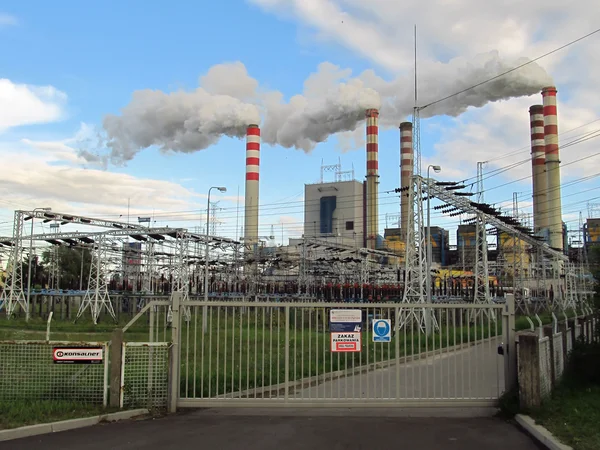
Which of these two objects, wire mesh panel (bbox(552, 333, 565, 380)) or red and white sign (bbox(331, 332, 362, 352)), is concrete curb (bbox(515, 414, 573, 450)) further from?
red and white sign (bbox(331, 332, 362, 352))

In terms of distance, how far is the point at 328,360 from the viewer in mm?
9391

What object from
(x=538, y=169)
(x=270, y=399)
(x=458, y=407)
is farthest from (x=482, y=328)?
(x=538, y=169)

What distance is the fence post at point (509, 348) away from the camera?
8.39 meters

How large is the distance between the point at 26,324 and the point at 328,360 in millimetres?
24113

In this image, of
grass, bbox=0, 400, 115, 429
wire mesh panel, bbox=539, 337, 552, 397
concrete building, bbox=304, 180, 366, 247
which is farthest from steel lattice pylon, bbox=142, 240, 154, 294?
concrete building, bbox=304, 180, 366, 247

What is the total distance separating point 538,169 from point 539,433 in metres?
55.5

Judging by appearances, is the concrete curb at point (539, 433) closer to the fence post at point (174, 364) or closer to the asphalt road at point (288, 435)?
the asphalt road at point (288, 435)

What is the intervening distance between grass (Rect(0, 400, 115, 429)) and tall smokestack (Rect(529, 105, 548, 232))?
55514mm

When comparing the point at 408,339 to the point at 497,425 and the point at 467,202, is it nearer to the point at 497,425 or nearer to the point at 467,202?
the point at 497,425

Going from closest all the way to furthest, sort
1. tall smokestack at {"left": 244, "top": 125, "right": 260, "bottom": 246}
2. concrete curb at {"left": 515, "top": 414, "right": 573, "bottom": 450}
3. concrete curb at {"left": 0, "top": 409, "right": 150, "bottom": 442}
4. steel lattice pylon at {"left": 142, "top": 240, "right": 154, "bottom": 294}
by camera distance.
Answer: concrete curb at {"left": 515, "top": 414, "right": 573, "bottom": 450} < concrete curb at {"left": 0, "top": 409, "right": 150, "bottom": 442} < steel lattice pylon at {"left": 142, "top": 240, "right": 154, "bottom": 294} < tall smokestack at {"left": 244, "top": 125, "right": 260, "bottom": 246}

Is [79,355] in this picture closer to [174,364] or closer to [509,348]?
[174,364]

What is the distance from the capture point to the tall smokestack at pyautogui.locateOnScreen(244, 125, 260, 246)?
183 ft

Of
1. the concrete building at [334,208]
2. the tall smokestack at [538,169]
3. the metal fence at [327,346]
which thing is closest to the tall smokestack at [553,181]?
the tall smokestack at [538,169]

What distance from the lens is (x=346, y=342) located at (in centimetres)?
838
